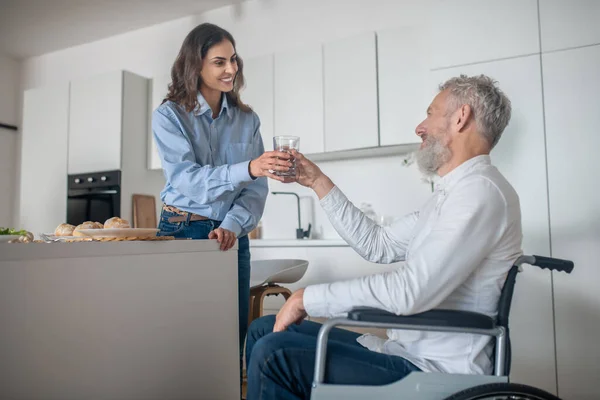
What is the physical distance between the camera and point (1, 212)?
5.31 metres

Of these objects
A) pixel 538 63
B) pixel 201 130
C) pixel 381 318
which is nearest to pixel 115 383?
pixel 381 318

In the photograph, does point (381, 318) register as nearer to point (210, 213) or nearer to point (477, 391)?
point (477, 391)

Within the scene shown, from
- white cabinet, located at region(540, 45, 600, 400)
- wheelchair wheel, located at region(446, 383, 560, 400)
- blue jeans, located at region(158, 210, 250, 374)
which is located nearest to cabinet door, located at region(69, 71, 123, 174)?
blue jeans, located at region(158, 210, 250, 374)

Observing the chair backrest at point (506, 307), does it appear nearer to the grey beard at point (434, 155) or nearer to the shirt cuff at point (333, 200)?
the grey beard at point (434, 155)

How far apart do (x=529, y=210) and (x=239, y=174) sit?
1780 millimetres

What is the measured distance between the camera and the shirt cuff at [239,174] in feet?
5.05

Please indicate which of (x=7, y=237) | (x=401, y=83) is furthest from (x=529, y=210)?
(x=7, y=237)

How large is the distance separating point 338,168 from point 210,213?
2.27 metres

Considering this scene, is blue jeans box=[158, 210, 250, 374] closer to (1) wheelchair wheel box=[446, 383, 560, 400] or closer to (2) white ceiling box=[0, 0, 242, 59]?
(1) wheelchair wheel box=[446, 383, 560, 400]

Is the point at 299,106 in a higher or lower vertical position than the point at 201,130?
higher

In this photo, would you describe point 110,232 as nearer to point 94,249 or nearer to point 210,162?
point 94,249

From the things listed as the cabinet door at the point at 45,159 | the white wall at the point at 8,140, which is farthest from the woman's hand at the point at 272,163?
the white wall at the point at 8,140

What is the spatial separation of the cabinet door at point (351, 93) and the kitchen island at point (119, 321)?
6.94 feet

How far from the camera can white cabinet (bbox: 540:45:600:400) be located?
2.53m
